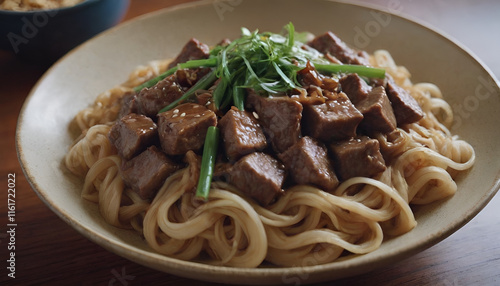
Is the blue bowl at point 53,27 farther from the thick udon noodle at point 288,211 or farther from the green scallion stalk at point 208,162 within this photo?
the green scallion stalk at point 208,162

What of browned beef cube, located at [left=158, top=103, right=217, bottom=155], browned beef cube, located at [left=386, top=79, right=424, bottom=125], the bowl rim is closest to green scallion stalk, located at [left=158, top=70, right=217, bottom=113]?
browned beef cube, located at [left=158, top=103, right=217, bottom=155]

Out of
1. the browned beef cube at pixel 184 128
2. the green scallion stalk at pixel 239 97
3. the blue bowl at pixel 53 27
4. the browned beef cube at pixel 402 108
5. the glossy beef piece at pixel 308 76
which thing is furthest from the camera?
the blue bowl at pixel 53 27

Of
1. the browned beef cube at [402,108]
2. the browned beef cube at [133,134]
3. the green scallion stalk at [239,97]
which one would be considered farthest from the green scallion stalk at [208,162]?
the browned beef cube at [402,108]

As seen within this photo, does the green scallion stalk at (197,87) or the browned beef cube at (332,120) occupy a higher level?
the browned beef cube at (332,120)

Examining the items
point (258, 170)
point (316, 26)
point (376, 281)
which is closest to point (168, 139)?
point (258, 170)

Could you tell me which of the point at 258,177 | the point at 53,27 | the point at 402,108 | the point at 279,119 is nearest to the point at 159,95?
the point at 279,119

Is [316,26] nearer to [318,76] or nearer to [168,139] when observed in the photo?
[318,76]
